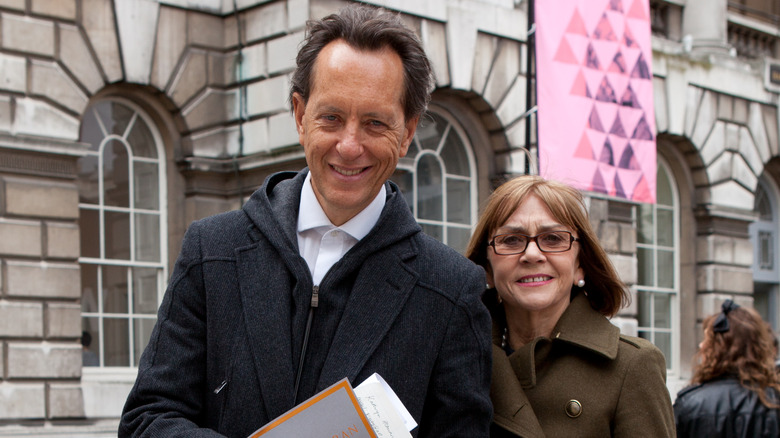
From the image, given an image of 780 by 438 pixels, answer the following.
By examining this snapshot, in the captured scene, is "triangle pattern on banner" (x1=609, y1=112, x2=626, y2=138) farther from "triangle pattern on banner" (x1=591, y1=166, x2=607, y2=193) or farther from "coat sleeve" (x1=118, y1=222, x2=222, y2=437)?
"coat sleeve" (x1=118, y1=222, x2=222, y2=437)

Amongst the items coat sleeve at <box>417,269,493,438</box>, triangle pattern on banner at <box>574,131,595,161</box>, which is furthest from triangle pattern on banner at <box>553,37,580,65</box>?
coat sleeve at <box>417,269,493,438</box>

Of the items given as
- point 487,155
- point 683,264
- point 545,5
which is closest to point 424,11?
point 487,155

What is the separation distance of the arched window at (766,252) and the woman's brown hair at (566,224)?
51.8ft

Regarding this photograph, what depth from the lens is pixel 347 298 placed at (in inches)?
93.4

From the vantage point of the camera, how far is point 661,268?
627 inches

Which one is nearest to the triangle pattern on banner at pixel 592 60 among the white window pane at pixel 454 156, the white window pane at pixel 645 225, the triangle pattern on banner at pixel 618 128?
the triangle pattern on banner at pixel 618 128

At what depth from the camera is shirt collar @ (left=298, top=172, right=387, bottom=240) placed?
2.43 m

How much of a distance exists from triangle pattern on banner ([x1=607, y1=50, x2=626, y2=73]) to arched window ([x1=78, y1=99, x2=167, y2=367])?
5252mm

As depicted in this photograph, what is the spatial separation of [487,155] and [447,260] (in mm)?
10446

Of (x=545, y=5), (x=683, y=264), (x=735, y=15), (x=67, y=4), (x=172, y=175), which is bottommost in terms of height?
(x=683, y=264)

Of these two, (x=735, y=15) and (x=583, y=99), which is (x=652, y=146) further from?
(x=735, y=15)

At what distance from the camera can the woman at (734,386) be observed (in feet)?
17.7

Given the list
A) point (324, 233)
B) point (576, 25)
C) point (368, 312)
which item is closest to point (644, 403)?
point (368, 312)

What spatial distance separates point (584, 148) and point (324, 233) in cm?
518
